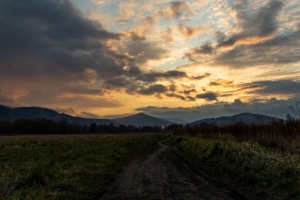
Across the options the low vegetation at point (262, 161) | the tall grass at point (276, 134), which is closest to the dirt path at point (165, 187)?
the low vegetation at point (262, 161)

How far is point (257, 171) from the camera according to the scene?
11.6 metres

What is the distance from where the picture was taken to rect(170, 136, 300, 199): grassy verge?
29.8ft

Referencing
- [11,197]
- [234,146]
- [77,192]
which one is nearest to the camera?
[11,197]

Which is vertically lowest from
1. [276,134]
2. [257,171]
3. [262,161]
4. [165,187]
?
[165,187]

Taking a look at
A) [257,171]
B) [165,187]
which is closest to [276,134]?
[257,171]

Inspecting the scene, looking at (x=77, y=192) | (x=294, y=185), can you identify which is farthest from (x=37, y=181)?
(x=294, y=185)

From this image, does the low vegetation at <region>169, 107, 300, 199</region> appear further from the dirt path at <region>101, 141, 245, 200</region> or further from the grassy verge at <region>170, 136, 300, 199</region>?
the dirt path at <region>101, 141, 245, 200</region>

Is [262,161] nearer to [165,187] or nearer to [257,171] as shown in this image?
[257,171]

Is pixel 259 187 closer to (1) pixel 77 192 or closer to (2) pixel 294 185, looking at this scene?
(2) pixel 294 185

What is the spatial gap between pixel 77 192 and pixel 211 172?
7.86 m

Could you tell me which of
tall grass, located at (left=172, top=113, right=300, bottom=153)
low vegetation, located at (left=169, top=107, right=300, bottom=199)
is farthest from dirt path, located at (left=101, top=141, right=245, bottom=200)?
tall grass, located at (left=172, top=113, right=300, bottom=153)

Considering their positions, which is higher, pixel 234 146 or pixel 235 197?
pixel 234 146

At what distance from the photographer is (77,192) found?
987 cm

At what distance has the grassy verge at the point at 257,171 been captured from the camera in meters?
9.08
